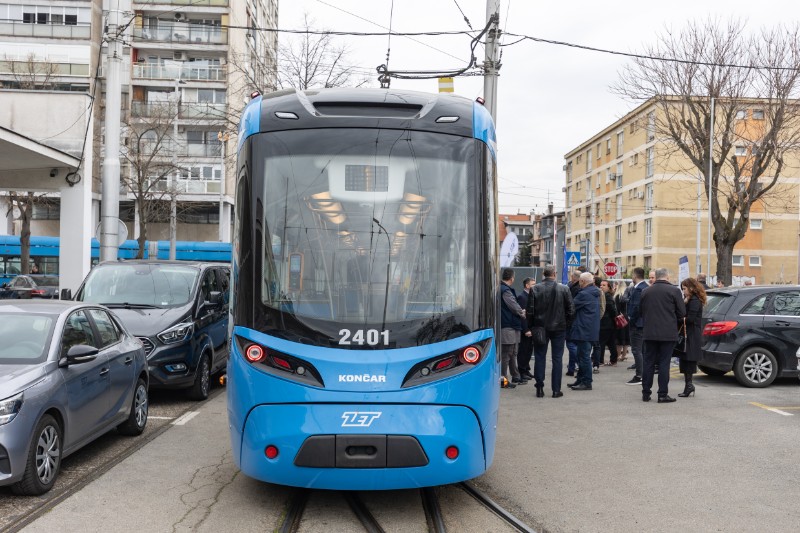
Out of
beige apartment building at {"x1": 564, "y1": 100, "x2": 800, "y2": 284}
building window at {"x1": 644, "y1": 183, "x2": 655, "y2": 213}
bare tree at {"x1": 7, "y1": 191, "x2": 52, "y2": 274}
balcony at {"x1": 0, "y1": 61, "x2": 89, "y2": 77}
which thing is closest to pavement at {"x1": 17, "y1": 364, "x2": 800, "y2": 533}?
bare tree at {"x1": 7, "y1": 191, "x2": 52, "y2": 274}

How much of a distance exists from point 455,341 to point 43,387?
3146 mm

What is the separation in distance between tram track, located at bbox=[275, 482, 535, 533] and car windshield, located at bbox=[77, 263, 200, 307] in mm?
5418

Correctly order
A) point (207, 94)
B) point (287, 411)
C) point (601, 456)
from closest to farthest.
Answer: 1. point (287, 411)
2. point (601, 456)
3. point (207, 94)

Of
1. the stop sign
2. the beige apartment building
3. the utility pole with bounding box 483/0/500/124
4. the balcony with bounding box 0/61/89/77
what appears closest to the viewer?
the utility pole with bounding box 483/0/500/124

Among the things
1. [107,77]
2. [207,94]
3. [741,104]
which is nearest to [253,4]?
[207,94]

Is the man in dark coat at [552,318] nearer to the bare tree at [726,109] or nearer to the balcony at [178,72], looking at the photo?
the bare tree at [726,109]

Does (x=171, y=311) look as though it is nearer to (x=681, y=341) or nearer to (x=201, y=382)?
(x=201, y=382)

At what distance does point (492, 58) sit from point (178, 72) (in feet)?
140

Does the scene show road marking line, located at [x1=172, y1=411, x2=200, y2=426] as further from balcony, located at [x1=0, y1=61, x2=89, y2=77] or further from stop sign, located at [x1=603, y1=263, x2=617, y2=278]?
balcony, located at [x1=0, y1=61, x2=89, y2=77]

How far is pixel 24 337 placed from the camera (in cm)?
644

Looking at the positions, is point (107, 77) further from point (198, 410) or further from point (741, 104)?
point (741, 104)

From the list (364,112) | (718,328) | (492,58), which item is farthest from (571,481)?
(492,58)

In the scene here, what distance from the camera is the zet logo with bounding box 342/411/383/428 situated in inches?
196

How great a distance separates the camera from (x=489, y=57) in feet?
53.4
